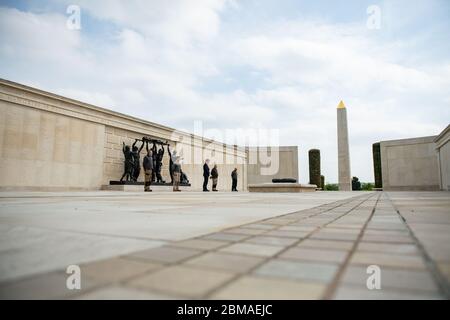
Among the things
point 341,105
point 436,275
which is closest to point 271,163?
point 341,105

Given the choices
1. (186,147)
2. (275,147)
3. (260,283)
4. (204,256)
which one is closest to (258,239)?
(204,256)

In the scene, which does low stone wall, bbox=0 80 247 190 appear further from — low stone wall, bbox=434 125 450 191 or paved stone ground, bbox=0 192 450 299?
low stone wall, bbox=434 125 450 191

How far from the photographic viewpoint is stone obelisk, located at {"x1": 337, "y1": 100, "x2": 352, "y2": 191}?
23438mm

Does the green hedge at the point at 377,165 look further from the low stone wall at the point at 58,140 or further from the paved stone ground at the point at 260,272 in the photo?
the paved stone ground at the point at 260,272

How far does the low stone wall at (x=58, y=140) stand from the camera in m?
13.0

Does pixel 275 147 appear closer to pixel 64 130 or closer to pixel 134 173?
pixel 134 173

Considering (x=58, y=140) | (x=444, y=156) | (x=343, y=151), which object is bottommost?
(x=444, y=156)

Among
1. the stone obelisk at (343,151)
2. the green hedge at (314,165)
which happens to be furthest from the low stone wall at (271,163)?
the stone obelisk at (343,151)

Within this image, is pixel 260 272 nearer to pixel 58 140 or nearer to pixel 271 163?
pixel 58 140

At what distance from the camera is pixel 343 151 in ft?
78.1

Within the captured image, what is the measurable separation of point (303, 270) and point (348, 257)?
30 centimetres

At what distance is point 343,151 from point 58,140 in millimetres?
20636

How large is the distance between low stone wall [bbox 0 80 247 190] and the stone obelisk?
15.0 metres
